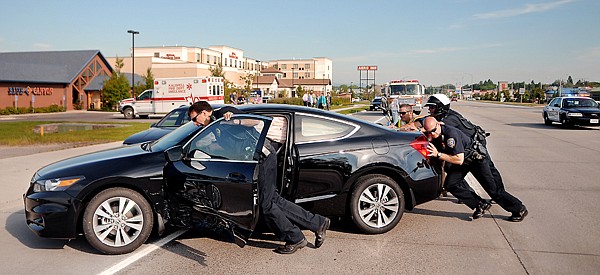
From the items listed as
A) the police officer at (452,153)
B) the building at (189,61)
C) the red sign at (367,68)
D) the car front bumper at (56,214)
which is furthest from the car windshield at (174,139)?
the red sign at (367,68)

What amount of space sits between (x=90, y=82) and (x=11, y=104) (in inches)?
459

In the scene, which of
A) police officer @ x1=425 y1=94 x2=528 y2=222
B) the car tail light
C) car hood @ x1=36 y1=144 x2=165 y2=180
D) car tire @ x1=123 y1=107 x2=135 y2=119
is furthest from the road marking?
car tire @ x1=123 y1=107 x2=135 y2=119

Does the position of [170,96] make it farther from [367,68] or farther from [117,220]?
[367,68]

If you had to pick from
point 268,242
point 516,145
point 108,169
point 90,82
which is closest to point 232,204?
point 268,242

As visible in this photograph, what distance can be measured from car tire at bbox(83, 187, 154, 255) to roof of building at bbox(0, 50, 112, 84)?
42.9 metres

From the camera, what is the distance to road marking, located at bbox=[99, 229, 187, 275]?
183 inches

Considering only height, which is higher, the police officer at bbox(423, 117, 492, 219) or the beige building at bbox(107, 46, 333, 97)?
the beige building at bbox(107, 46, 333, 97)

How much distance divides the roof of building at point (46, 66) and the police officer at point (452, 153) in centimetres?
4389

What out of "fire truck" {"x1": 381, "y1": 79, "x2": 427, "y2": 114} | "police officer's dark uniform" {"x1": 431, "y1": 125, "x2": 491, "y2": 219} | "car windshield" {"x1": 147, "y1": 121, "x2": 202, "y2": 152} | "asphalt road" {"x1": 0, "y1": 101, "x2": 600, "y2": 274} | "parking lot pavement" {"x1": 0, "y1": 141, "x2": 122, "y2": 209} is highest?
"fire truck" {"x1": 381, "y1": 79, "x2": 427, "y2": 114}

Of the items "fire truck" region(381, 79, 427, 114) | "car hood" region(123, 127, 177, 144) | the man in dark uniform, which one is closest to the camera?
the man in dark uniform

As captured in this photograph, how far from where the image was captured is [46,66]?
4909 cm

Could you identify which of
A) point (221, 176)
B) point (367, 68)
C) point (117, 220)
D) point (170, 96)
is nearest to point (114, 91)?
point (170, 96)

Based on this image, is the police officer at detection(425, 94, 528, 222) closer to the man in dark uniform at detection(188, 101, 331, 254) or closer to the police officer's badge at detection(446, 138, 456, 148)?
the police officer's badge at detection(446, 138, 456, 148)

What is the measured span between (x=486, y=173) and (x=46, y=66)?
2022 inches
